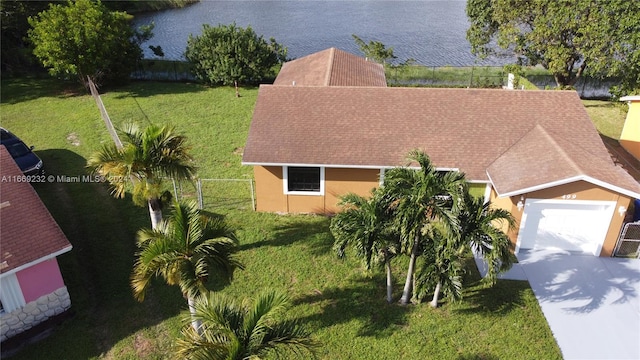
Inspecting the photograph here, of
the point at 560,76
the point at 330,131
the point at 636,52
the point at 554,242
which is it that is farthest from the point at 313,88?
the point at 560,76

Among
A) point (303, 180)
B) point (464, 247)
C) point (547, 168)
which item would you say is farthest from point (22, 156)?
point (547, 168)

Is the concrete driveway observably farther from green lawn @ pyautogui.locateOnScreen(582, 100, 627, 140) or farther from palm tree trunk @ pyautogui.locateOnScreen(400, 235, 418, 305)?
green lawn @ pyautogui.locateOnScreen(582, 100, 627, 140)

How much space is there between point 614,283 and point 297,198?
428 inches

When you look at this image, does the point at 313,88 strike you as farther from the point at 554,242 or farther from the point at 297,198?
the point at 554,242

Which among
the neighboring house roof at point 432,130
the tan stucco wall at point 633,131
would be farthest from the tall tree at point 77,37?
the tan stucco wall at point 633,131

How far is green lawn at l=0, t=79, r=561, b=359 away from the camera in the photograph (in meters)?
12.1

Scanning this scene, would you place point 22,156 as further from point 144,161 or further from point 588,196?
point 588,196

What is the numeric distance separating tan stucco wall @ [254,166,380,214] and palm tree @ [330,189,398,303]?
501cm

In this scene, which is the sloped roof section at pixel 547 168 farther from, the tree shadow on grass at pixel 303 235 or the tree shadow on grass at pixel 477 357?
the tree shadow on grass at pixel 303 235

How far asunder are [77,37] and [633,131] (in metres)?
31.7

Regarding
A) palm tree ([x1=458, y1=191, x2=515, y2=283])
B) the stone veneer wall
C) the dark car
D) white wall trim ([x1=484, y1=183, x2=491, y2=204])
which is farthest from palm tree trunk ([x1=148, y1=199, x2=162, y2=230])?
white wall trim ([x1=484, y1=183, x2=491, y2=204])

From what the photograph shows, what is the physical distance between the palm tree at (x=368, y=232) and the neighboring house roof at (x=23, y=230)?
7.32 metres

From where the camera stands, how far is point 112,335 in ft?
41.0

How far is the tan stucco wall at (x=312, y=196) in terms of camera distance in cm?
1736
